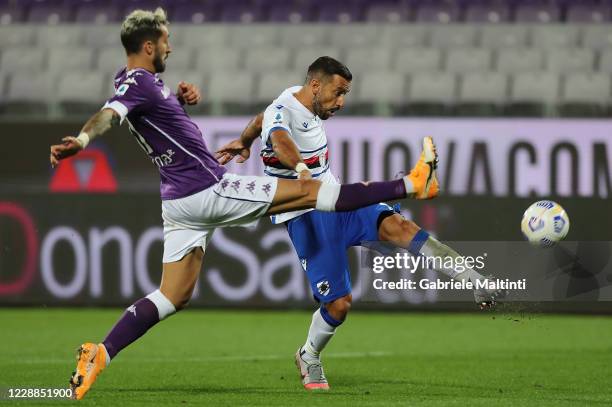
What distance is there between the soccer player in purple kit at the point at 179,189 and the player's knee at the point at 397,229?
0.78 metres

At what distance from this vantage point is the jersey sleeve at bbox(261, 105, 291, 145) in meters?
6.93

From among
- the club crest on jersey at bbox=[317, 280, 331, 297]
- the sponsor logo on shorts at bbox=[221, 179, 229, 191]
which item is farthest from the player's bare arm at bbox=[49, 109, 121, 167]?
the club crest on jersey at bbox=[317, 280, 331, 297]

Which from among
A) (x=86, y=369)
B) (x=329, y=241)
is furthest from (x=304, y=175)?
(x=86, y=369)

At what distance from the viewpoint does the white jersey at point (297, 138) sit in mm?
7062

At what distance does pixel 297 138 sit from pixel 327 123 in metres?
6.21

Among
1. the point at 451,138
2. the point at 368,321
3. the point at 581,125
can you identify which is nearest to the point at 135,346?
the point at 368,321

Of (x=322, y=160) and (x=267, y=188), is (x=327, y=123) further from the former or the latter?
(x=267, y=188)

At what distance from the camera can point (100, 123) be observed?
5836 mm

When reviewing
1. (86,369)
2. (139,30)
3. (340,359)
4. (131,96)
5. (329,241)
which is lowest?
(340,359)

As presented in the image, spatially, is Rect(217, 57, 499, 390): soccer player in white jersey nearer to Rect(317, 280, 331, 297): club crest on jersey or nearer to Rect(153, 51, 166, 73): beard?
Rect(317, 280, 331, 297): club crest on jersey

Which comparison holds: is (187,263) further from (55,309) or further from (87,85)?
(87,85)

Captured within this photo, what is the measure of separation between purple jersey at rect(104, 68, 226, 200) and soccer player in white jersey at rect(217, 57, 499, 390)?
0.69 meters

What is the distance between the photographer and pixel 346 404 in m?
6.15

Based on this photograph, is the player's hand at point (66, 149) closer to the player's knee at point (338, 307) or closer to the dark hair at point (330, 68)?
the dark hair at point (330, 68)
